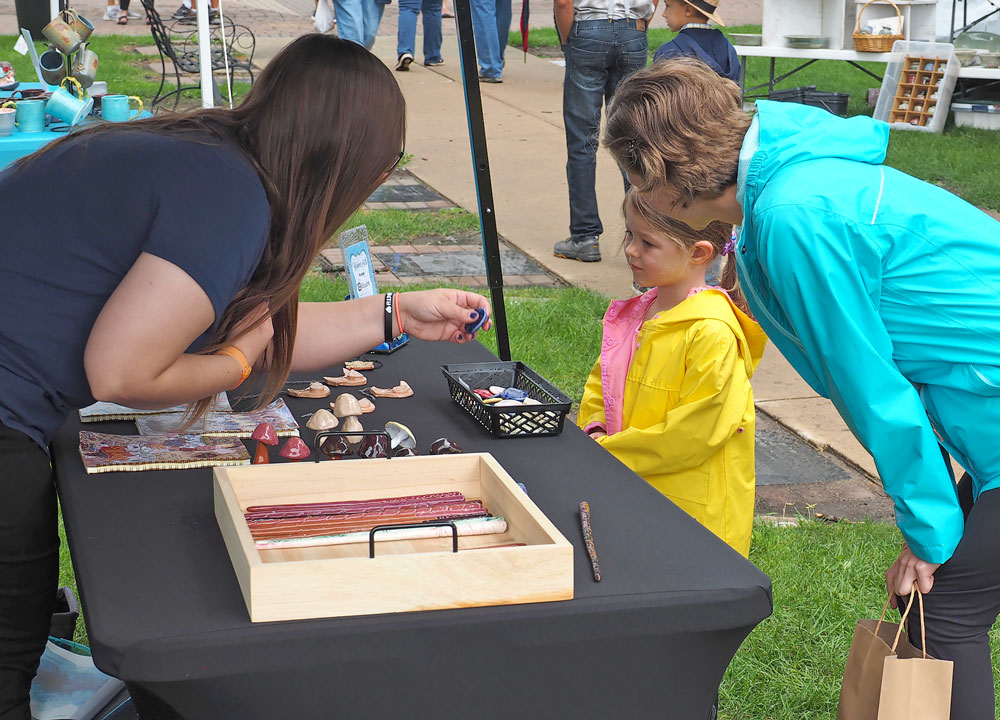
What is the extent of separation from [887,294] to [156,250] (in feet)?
3.85

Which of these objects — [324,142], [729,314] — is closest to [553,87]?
[729,314]

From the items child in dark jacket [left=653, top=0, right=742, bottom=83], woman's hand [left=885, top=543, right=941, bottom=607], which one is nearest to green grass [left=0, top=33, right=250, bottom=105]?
child in dark jacket [left=653, top=0, right=742, bottom=83]

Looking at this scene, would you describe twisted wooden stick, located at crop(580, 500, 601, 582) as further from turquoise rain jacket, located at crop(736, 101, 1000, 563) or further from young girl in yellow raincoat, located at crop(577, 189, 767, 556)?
→ young girl in yellow raincoat, located at crop(577, 189, 767, 556)

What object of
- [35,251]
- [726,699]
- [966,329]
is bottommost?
[726,699]

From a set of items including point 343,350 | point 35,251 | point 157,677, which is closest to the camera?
point 157,677

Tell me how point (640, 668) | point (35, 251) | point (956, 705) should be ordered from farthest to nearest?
1. point (956, 705)
2. point (35, 251)
3. point (640, 668)

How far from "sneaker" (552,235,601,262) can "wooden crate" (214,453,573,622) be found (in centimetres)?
464

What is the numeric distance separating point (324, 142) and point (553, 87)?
9.69 metres

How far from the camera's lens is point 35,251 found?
1.72 metres

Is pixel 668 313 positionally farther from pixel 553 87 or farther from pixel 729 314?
pixel 553 87

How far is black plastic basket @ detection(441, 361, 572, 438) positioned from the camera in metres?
2.16

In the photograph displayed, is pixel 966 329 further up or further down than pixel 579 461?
further up

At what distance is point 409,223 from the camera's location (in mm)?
6801

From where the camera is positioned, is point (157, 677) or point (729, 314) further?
point (729, 314)
